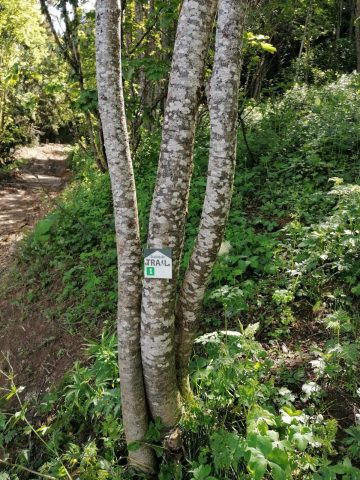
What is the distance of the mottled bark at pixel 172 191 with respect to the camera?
2.17 metres

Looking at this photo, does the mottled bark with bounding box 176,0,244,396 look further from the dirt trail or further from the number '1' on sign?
the dirt trail

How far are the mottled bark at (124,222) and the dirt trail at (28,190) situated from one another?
12.6 feet

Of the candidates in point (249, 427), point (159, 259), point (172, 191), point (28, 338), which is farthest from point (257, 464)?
point (28, 338)

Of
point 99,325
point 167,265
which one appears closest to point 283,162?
point 99,325

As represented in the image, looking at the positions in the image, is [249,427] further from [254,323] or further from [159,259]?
[254,323]

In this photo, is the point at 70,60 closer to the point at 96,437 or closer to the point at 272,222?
the point at 272,222

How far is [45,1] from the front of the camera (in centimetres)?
621

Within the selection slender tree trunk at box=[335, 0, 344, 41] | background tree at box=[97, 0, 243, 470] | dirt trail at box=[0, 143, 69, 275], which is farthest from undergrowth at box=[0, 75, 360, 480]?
slender tree trunk at box=[335, 0, 344, 41]

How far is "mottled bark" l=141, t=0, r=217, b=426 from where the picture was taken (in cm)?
217

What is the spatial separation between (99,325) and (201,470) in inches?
101

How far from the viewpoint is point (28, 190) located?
13297 millimetres

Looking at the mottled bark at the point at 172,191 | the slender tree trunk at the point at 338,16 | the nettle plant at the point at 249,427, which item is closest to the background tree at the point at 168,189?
the mottled bark at the point at 172,191

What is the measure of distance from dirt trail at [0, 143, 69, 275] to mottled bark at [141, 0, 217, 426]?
14.0 ft

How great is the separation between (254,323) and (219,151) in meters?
2.00
